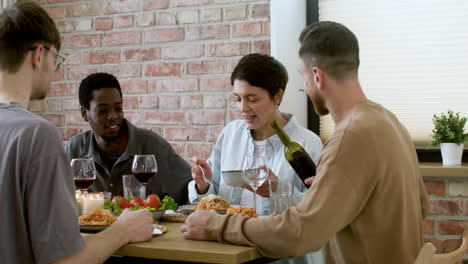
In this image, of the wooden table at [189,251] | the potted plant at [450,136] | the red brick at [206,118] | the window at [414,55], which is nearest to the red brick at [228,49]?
the red brick at [206,118]

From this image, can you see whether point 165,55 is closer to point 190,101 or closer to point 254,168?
point 190,101

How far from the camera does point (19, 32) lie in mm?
1586

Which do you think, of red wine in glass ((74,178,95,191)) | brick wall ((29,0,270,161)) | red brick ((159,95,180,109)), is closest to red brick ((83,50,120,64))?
brick wall ((29,0,270,161))

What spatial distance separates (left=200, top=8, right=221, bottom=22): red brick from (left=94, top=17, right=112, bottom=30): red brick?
640mm

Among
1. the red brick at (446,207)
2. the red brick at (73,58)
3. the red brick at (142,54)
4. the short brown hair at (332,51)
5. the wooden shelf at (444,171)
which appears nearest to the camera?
the short brown hair at (332,51)

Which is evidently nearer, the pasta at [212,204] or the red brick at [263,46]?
the pasta at [212,204]

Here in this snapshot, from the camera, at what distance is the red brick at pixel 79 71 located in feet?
12.6

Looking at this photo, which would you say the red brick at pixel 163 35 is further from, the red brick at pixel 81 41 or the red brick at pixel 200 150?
the red brick at pixel 200 150

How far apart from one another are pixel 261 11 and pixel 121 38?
0.94 metres

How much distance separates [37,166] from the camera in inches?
57.7

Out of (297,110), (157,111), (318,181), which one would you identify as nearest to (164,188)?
(157,111)

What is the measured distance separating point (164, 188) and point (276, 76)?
0.83m

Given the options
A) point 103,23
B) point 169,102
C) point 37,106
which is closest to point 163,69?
point 169,102

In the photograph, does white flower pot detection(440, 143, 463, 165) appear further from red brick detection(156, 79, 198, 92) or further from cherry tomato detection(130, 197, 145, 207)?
cherry tomato detection(130, 197, 145, 207)
